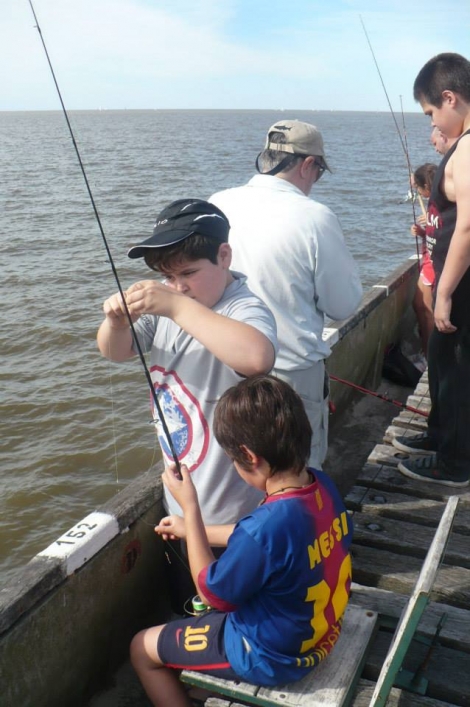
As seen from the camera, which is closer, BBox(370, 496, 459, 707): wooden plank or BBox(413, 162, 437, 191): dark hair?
BBox(370, 496, 459, 707): wooden plank

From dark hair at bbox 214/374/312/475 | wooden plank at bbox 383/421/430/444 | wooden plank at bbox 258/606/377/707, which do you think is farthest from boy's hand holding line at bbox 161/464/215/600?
wooden plank at bbox 383/421/430/444

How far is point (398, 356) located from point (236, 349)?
4694 mm

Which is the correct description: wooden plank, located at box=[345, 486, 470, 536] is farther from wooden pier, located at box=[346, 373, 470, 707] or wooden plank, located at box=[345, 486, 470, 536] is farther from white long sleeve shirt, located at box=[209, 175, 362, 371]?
white long sleeve shirt, located at box=[209, 175, 362, 371]

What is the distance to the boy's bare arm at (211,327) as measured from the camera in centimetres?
216

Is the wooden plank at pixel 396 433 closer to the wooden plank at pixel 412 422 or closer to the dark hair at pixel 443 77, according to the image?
the wooden plank at pixel 412 422

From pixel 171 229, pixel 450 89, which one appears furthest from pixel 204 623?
pixel 450 89

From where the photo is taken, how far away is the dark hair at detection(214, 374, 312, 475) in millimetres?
2016

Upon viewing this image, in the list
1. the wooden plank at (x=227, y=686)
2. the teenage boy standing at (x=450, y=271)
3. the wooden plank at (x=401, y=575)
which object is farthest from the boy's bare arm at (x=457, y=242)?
the wooden plank at (x=227, y=686)

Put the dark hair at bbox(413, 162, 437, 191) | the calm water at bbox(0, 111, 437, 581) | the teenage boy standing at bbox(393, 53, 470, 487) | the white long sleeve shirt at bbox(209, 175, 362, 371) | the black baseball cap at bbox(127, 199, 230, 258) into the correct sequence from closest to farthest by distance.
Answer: the black baseball cap at bbox(127, 199, 230, 258) < the white long sleeve shirt at bbox(209, 175, 362, 371) < the teenage boy standing at bbox(393, 53, 470, 487) < the dark hair at bbox(413, 162, 437, 191) < the calm water at bbox(0, 111, 437, 581)

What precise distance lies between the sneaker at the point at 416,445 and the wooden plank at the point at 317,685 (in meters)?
2.03

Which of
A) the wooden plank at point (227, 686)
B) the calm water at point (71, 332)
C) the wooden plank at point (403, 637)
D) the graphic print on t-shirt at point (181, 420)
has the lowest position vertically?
the calm water at point (71, 332)

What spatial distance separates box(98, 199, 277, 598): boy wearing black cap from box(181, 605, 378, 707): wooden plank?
546 mm

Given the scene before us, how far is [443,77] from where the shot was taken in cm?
325

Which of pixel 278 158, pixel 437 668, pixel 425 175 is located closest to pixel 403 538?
pixel 437 668
